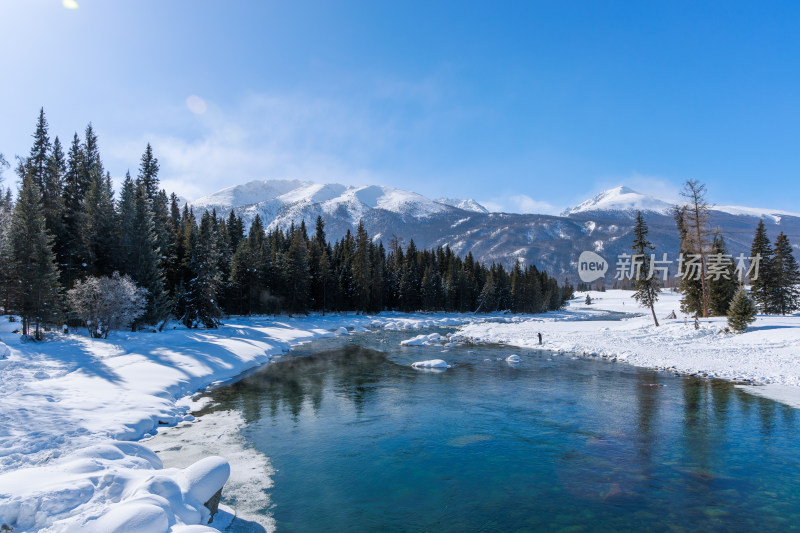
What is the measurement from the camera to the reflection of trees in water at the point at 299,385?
18.0 meters

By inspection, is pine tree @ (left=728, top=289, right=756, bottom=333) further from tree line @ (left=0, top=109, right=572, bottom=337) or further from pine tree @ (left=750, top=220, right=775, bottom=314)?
tree line @ (left=0, top=109, right=572, bottom=337)

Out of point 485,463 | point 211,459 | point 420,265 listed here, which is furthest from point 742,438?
point 420,265

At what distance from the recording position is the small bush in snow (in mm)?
27884

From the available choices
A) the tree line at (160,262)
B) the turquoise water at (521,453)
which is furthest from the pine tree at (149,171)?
the turquoise water at (521,453)

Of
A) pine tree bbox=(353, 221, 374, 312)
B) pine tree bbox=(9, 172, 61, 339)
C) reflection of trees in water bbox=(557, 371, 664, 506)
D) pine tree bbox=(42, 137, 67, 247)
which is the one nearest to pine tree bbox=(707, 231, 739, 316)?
reflection of trees in water bbox=(557, 371, 664, 506)

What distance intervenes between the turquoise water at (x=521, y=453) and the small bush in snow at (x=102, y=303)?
12757 millimetres

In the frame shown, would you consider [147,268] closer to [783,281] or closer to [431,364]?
[431,364]

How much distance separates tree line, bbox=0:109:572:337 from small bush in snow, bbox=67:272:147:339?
3.99 feet

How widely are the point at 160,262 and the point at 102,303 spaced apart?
41.3ft

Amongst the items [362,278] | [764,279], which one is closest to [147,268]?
[362,278]

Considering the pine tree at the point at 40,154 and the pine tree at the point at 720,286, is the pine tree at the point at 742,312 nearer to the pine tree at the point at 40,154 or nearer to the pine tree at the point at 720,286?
the pine tree at the point at 720,286

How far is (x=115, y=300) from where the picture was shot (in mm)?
28734

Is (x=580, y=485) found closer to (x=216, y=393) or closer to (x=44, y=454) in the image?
(x=44, y=454)

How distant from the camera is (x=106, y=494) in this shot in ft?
25.5
